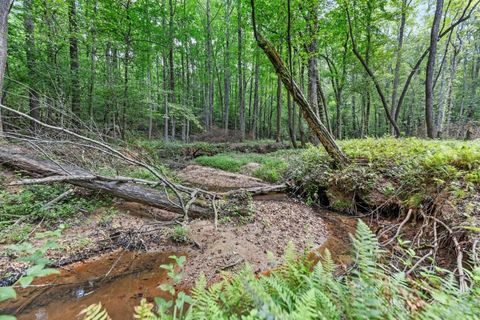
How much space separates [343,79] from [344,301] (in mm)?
13442

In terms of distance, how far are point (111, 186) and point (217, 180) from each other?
3813 mm

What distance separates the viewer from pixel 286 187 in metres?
6.07

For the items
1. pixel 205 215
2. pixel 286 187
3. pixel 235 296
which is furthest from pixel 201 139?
pixel 235 296

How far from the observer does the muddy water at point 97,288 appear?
224cm

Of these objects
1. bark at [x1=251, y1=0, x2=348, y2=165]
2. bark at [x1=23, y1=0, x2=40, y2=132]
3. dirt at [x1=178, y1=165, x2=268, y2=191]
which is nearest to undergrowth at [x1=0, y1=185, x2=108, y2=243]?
dirt at [x1=178, y1=165, x2=268, y2=191]

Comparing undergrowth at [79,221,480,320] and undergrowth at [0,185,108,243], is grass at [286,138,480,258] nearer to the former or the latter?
undergrowth at [79,221,480,320]

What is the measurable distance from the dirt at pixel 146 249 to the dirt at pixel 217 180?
6.69 ft

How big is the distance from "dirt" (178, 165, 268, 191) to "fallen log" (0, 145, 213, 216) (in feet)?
7.54

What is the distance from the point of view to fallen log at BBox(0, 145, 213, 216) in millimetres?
4121

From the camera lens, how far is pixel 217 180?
25.1ft

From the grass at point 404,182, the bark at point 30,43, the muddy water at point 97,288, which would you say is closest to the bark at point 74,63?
the bark at point 30,43

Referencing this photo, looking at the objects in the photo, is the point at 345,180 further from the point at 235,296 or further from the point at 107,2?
the point at 107,2

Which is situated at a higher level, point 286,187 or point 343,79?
point 343,79

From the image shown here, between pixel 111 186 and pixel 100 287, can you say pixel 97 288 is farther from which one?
pixel 111 186
